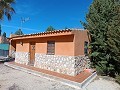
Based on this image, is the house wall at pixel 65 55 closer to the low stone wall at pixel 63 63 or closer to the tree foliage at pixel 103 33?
the low stone wall at pixel 63 63

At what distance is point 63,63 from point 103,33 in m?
4.60

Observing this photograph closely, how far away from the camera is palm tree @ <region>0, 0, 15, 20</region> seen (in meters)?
17.4

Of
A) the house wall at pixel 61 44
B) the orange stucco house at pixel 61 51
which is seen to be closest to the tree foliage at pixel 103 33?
the orange stucco house at pixel 61 51

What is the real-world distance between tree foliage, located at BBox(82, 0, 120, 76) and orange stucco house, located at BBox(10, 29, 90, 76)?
0.84m

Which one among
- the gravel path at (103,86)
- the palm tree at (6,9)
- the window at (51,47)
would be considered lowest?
the gravel path at (103,86)

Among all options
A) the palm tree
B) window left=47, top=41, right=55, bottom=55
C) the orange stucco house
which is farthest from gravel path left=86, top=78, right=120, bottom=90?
the palm tree

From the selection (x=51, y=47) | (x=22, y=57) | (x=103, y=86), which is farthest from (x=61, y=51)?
(x=22, y=57)

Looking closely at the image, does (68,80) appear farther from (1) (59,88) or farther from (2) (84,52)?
(2) (84,52)

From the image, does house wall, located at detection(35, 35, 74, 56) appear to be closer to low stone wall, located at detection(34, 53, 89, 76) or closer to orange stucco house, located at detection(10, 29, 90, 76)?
orange stucco house, located at detection(10, 29, 90, 76)

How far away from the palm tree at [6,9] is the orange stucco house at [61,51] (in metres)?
3.75

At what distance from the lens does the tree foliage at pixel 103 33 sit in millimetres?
14227

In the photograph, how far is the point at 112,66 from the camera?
14.2 m

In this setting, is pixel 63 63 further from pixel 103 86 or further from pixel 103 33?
pixel 103 33

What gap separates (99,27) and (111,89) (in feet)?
20.4
